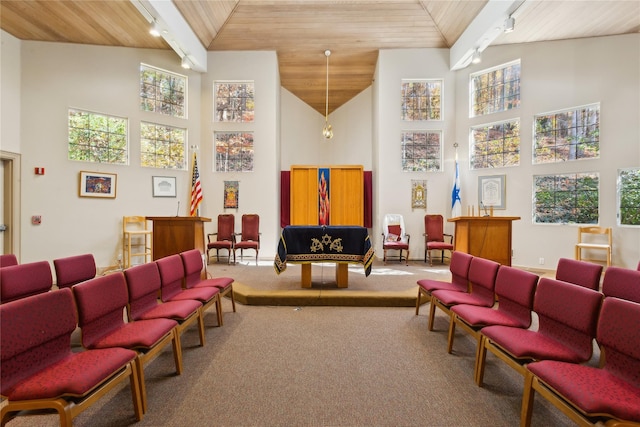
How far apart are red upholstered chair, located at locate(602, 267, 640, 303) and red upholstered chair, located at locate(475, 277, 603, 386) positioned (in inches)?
44.5

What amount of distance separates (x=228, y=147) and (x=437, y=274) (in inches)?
221

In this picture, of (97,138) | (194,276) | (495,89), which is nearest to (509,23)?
(495,89)

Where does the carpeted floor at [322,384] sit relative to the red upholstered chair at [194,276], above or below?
below

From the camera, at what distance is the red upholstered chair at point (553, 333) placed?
1843 millimetres

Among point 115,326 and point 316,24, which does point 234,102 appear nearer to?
point 316,24

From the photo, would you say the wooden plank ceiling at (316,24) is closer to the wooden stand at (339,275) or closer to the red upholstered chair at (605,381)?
the wooden stand at (339,275)

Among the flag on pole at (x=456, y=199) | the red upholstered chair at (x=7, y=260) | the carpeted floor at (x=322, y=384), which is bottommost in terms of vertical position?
the carpeted floor at (x=322, y=384)

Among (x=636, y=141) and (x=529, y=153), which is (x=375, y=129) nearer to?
(x=529, y=153)

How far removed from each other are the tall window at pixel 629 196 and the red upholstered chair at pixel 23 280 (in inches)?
342

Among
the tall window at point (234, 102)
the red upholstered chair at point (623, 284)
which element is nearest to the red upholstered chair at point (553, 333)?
the red upholstered chair at point (623, 284)

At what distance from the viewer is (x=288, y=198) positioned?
8094 millimetres

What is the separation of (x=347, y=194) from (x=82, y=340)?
6.57 m

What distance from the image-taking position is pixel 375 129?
808cm

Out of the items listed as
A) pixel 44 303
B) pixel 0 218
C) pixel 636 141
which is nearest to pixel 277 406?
pixel 44 303
